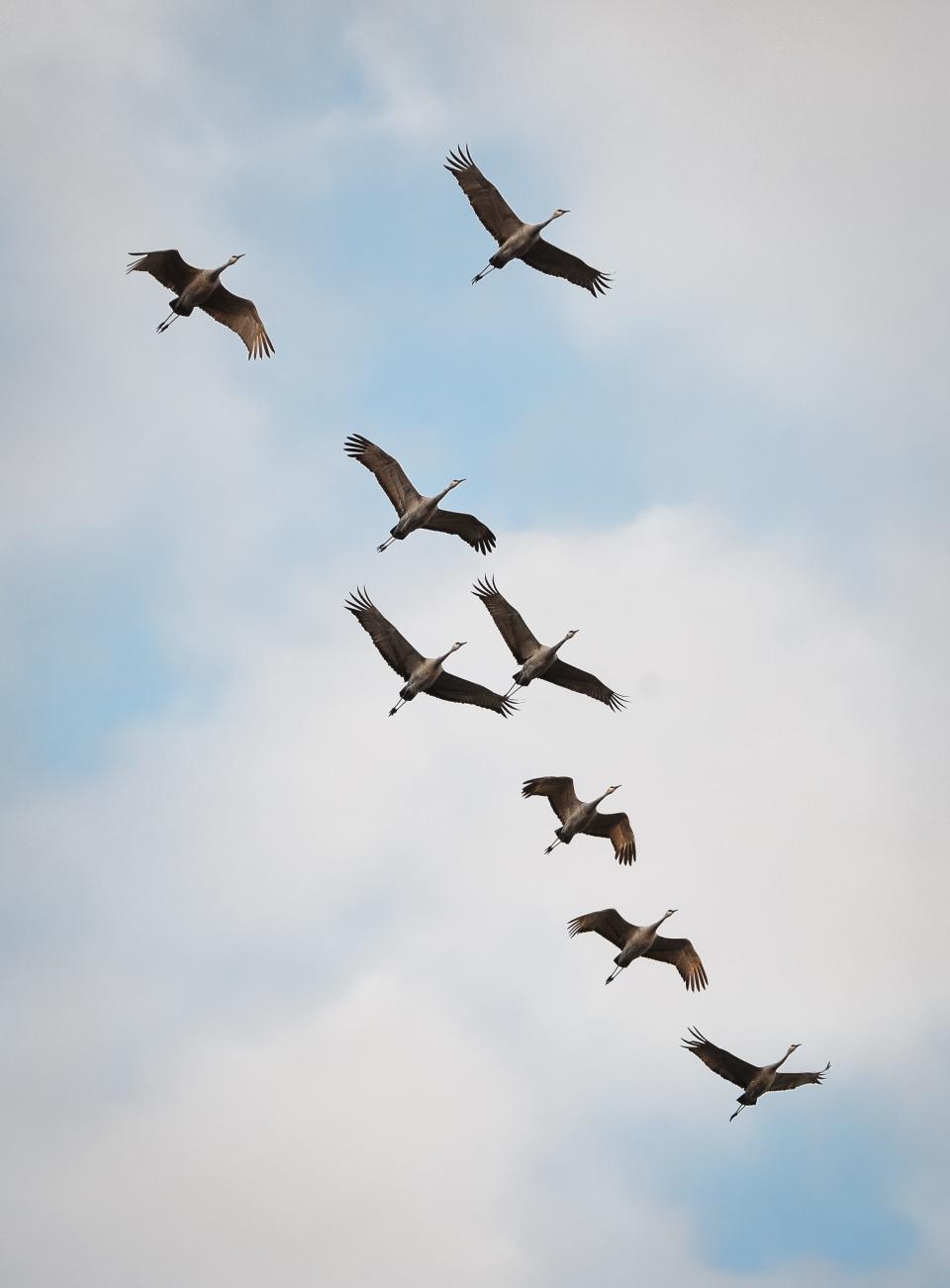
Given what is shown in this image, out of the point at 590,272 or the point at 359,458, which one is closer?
the point at 359,458

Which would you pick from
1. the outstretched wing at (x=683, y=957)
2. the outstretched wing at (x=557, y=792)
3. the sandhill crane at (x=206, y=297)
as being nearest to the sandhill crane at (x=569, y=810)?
the outstretched wing at (x=557, y=792)

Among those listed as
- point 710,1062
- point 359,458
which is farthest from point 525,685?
point 710,1062

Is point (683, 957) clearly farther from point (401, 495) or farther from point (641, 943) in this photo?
point (401, 495)

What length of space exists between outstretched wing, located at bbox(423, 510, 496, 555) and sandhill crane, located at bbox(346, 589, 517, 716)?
3.12m

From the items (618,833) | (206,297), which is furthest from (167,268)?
(618,833)

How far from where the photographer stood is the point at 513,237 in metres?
59.9

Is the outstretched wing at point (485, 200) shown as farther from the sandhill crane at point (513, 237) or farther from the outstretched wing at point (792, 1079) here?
the outstretched wing at point (792, 1079)

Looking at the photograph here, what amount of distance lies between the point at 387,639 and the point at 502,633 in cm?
365

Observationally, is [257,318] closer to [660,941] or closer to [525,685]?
[525,685]

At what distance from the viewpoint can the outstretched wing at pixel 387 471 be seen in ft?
188

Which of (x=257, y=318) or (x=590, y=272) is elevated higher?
(x=590, y=272)

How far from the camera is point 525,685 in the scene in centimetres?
6003

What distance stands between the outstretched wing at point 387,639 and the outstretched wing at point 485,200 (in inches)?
435

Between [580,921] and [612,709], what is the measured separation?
715 centimetres
